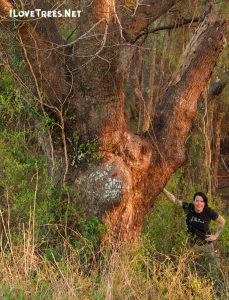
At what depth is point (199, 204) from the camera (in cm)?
865

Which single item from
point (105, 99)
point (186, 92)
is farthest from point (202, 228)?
point (105, 99)

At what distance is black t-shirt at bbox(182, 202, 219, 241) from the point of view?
8.66 m

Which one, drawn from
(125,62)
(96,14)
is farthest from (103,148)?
(96,14)

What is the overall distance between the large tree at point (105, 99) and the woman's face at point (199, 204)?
55 centimetres

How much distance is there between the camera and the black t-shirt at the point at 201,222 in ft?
28.4

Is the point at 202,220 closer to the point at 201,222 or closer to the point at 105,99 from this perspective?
the point at 201,222

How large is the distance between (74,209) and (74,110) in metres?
1.32

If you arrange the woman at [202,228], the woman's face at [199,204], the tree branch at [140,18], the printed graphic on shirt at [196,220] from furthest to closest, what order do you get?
1. the printed graphic on shirt at [196,220]
2. the woman's face at [199,204]
3. the tree branch at [140,18]
4. the woman at [202,228]

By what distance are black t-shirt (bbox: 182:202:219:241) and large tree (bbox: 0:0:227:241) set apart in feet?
2.14

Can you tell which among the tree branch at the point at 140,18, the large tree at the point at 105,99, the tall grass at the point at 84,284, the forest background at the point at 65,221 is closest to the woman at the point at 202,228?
the forest background at the point at 65,221

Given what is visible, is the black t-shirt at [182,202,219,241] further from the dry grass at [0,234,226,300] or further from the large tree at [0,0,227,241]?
the dry grass at [0,234,226,300]

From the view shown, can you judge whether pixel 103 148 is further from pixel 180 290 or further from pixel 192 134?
pixel 192 134

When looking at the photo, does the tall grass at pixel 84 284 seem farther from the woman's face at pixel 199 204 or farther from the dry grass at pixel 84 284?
the woman's face at pixel 199 204

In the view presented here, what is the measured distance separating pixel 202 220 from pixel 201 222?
0.03m
